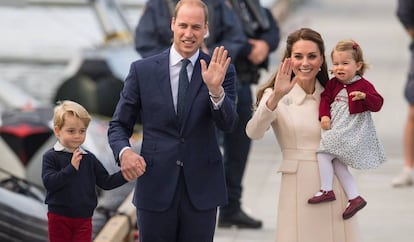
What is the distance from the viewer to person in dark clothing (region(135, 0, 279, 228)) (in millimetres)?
9445

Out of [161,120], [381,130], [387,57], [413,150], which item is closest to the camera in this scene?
[161,120]

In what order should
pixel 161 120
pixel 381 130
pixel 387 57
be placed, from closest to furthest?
pixel 161 120 < pixel 381 130 < pixel 387 57

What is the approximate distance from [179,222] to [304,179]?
65 cm

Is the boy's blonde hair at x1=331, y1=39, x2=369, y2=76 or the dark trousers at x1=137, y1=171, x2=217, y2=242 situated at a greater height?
the boy's blonde hair at x1=331, y1=39, x2=369, y2=76

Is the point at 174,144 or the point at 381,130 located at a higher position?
the point at 174,144

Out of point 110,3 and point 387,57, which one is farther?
point 387,57

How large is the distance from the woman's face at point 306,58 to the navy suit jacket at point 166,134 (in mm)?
Answer: 355

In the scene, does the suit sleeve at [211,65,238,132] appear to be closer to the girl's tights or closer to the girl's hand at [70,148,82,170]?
the girl's tights

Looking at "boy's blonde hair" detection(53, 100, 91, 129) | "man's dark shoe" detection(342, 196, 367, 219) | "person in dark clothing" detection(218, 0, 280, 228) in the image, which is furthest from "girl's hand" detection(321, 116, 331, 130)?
"person in dark clothing" detection(218, 0, 280, 228)

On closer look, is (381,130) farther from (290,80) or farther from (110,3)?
(290,80)

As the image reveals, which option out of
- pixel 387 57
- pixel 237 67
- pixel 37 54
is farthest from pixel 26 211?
pixel 37 54

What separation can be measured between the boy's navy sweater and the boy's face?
7cm

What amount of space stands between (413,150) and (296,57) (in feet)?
16.2

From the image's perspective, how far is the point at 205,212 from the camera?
7.10m
